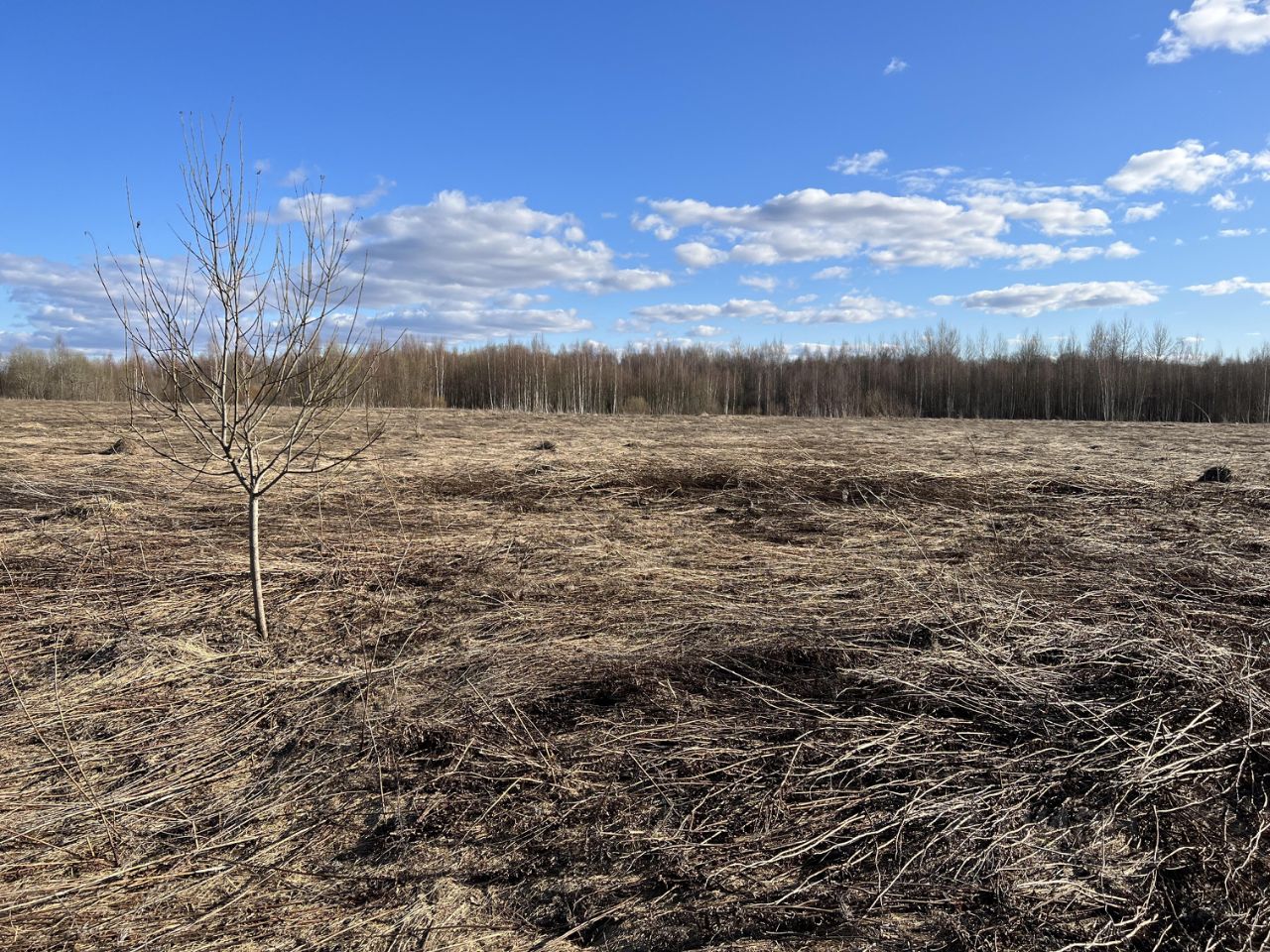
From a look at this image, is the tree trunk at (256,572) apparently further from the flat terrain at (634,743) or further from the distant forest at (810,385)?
the distant forest at (810,385)

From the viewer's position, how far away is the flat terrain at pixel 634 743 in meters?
1.87

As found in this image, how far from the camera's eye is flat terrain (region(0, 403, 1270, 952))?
1873mm

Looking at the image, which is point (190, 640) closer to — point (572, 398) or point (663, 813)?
point (663, 813)

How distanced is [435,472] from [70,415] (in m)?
11.3

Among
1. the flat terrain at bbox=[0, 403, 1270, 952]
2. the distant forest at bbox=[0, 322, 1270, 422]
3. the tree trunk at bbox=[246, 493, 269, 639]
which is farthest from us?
the distant forest at bbox=[0, 322, 1270, 422]

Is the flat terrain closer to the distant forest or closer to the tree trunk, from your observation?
the tree trunk

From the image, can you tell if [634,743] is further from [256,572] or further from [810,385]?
[810,385]

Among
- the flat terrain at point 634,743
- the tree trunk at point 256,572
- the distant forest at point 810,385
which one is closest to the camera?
the flat terrain at point 634,743

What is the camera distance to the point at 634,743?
Result: 257cm

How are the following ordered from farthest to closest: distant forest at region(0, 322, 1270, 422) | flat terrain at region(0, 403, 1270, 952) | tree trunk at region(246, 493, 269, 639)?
distant forest at region(0, 322, 1270, 422) < tree trunk at region(246, 493, 269, 639) < flat terrain at region(0, 403, 1270, 952)

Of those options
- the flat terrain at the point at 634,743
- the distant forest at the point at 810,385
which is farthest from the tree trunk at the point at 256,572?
the distant forest at the point at 810,385

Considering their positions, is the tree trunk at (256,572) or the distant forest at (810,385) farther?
the distant forest at (810,385)

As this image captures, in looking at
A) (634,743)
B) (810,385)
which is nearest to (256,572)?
(634,743)

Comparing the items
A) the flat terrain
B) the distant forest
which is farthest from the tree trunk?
the distant forest
